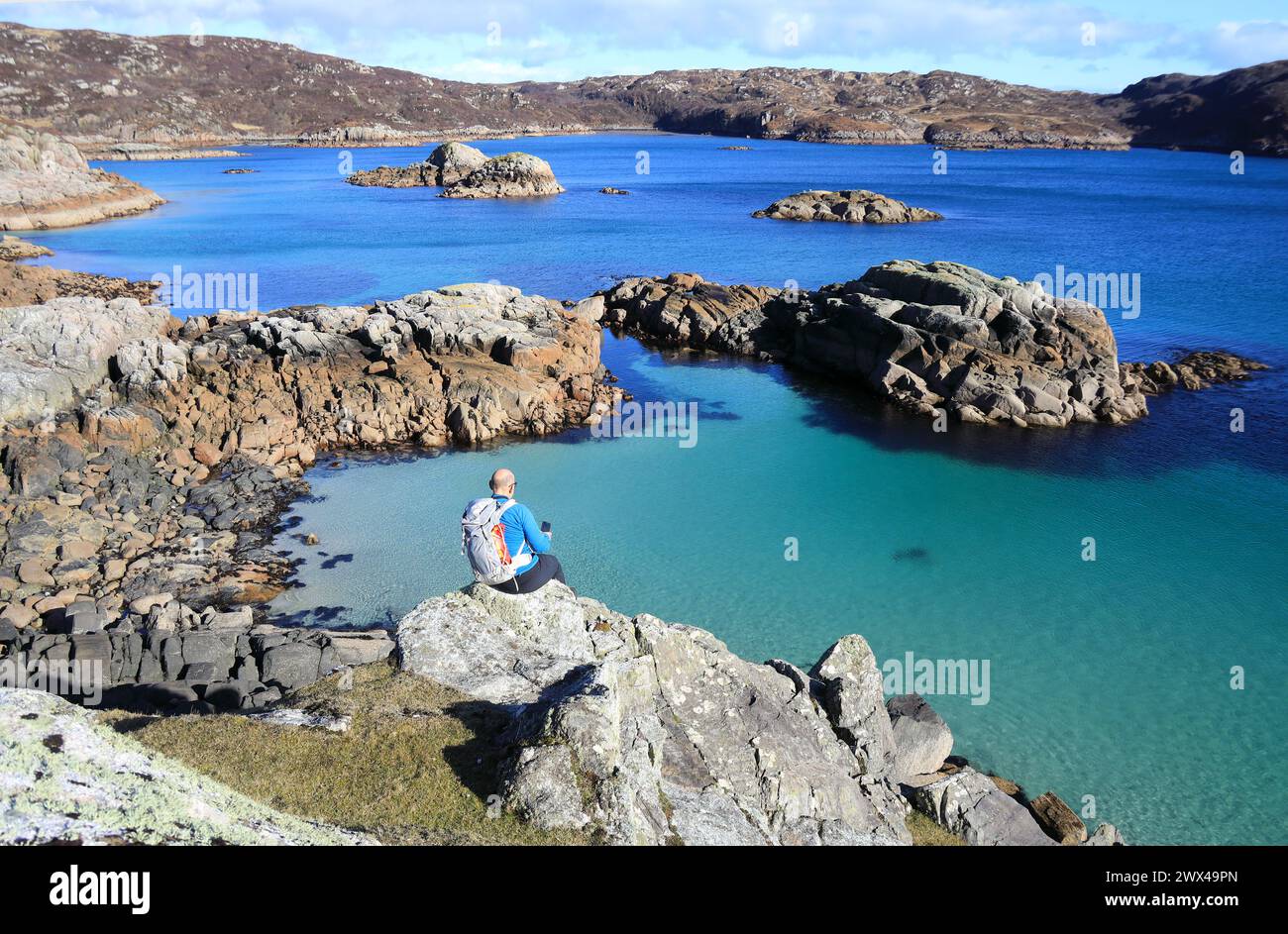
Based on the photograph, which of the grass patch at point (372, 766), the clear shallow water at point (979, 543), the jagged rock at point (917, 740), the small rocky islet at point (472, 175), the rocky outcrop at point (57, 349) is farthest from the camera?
the small rocky islet at point (472, 175)

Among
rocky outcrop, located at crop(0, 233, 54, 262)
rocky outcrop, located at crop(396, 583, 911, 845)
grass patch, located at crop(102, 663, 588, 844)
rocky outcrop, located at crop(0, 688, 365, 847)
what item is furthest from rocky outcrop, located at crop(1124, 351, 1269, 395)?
rocky outcrop, located at crop(0, 233, 54, 262)

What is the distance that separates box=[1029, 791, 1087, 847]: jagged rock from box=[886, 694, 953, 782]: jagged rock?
165cm

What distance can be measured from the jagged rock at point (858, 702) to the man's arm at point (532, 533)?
5.47 meters

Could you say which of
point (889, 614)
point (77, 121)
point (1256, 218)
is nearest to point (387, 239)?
point (889, 614)

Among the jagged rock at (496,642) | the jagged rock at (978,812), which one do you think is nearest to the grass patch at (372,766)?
the jagged rock at (496,642)

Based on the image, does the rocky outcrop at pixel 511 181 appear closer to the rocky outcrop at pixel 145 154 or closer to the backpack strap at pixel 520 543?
the rocky outcrop at pixel 145 154

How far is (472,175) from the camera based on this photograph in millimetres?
119125

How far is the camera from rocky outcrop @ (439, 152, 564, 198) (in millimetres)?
112125

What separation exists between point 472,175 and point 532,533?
11871cm

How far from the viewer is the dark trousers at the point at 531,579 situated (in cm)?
1176

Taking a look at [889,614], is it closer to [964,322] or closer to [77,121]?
[964,322]

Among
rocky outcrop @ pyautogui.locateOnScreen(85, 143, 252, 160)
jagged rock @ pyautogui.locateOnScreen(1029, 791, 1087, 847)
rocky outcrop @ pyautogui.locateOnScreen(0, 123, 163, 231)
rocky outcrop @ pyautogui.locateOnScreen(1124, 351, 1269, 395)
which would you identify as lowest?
jagged rock @ pyautogui.locateOnScreen(1029, 791, 1087, 847)

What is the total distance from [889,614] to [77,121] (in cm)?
19639

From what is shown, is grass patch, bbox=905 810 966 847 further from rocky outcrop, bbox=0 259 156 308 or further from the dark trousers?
rocky outcrop, bbox=0 259 156 308
